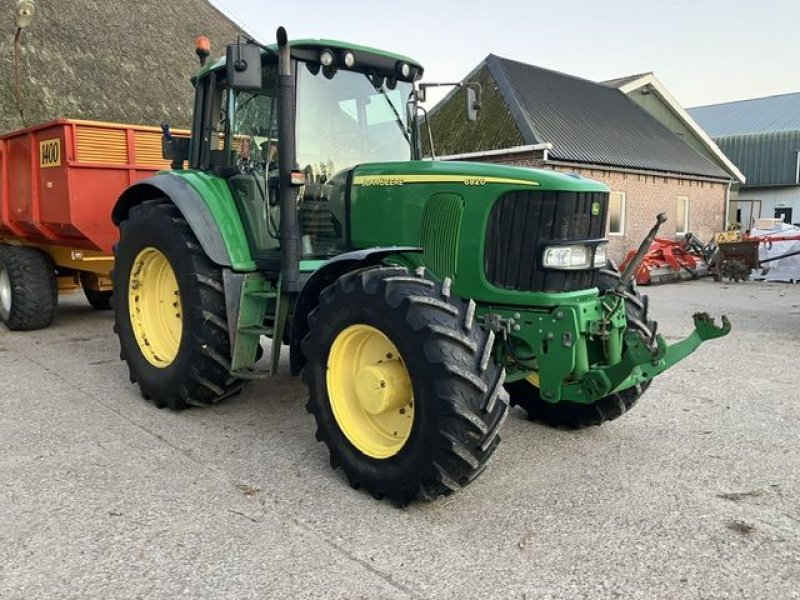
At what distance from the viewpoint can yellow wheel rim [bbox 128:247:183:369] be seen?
516 cm

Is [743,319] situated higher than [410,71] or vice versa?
[410,71]

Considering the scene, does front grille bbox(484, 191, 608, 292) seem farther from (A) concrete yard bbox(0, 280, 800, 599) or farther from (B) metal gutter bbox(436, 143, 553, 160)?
(B) metal gutter bbox(436, 143, 553, 160)

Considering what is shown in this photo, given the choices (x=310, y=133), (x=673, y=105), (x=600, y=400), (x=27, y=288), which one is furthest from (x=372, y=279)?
(x=673, y=105)

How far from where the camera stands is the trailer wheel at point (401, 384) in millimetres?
3154

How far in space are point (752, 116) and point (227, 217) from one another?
38.3 meters

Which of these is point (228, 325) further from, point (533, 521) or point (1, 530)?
point (533, 521)

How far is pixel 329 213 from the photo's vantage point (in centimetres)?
441

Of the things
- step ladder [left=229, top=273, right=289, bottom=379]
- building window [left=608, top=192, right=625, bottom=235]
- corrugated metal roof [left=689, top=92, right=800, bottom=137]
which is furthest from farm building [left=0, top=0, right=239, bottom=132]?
corrugated metal roof [left=689, top=92, right=800, bottom=137]

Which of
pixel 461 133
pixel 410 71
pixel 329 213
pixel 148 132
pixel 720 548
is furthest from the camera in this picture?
pixel 461 133

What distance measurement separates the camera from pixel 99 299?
9.30 meters

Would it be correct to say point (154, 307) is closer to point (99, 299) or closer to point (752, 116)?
point (99, 299)

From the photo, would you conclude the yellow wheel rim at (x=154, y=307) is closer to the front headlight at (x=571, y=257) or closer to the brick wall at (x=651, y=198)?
the front headlight at (x=571, y=257)

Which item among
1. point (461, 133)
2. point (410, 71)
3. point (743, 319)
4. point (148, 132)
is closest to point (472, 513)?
point (410, 71)

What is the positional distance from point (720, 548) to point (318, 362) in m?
2.12
